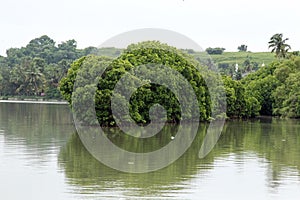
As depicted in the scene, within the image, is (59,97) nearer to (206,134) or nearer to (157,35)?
(157,35)

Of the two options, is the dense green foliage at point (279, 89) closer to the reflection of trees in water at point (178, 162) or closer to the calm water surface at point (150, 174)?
the reflection of trees in water at point (178, 162)

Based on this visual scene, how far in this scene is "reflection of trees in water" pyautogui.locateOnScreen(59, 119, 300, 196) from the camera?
96.1ft

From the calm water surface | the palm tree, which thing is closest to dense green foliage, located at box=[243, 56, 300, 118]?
the palm tree

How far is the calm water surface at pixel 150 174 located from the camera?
27.0 metres

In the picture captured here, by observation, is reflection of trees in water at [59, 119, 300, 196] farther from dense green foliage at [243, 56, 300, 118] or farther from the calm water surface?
dense green foliage at [243, 56, 300, 118]

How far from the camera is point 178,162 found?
1480 inches

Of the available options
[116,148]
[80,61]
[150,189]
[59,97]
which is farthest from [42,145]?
[59,97]

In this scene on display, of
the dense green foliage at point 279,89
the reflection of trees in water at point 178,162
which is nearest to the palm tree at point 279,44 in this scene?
the dense green foliage at point 279,89

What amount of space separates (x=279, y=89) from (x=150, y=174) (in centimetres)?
6725

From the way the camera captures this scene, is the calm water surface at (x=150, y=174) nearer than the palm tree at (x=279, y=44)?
Yes

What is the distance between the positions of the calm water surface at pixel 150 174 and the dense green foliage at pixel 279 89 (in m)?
45.2

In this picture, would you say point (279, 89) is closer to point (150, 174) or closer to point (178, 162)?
point (178, 162)

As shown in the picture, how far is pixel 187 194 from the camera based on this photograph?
26.8 metres

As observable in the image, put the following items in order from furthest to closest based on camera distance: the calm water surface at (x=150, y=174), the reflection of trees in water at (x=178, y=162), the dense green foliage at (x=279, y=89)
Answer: the dense green foliage at (x=279, y=89) → the reflection of trees in water at (x=178, y=162) → the calm water surface at (x=150, y=174)
